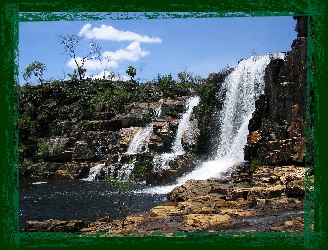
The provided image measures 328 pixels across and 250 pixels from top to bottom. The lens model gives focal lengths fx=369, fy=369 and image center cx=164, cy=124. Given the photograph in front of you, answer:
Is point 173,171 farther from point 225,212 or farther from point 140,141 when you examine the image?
point 225,212

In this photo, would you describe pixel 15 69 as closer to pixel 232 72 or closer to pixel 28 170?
pixel 232 72

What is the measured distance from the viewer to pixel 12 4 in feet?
9.83

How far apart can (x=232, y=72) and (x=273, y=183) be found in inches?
703

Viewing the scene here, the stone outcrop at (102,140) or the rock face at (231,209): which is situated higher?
the stone outcrop at (102,140)

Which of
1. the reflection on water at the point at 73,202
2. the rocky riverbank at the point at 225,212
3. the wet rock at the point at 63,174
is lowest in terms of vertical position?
the reflection on water at the point at 73,202

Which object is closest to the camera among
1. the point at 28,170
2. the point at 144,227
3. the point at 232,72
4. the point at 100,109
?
the point at 144,227

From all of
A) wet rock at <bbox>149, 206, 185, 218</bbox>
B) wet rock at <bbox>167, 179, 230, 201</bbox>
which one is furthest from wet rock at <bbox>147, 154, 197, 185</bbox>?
wet rock at <bbox>149, 206, 185, 218</bbox>

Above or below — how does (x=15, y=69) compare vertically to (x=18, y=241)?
above

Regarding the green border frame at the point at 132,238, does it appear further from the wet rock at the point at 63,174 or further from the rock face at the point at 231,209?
the wet rock at the point at 63,174

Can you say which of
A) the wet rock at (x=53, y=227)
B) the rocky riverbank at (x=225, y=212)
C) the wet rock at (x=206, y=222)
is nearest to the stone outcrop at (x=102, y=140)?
the rocky riverbank at (x=225, y=212)

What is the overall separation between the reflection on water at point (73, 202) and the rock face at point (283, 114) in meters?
7.68

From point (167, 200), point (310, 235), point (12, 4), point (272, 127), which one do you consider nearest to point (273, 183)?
point (167, 200)

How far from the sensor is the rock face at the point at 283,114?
68.6ft

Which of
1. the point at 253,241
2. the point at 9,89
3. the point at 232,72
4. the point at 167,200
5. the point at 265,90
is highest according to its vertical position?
the point at 232,72
